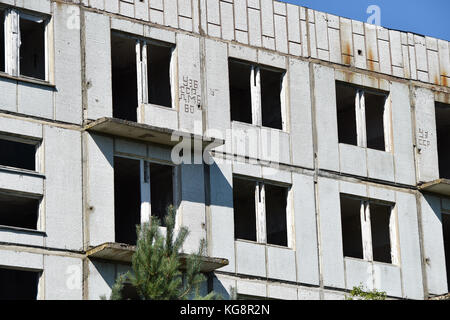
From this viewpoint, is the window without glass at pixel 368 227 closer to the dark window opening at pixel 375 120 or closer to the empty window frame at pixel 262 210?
the dark window opening at pixel 375 120

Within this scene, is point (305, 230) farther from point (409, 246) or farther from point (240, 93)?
point (240, 93)

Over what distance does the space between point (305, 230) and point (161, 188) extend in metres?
3.92

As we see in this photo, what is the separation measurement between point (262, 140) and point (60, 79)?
18.7 feet

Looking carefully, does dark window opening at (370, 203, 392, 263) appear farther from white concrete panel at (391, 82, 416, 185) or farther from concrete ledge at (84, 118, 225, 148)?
concrete ledge at (84, 118, 225, 148)

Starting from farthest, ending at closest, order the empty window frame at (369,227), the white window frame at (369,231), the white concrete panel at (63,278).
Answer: the empty window frame at (369,227) → the white window frame at (369,231) → the white concrete panel at (63,278)

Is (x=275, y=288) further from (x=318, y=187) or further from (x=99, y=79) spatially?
(x=99, y=79)

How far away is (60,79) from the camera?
101 feet

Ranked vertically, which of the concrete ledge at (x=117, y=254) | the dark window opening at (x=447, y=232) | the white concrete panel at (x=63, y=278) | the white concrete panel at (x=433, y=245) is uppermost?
the dark window opening at (x=447, y=232)

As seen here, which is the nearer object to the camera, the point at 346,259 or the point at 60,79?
the point at 60,79

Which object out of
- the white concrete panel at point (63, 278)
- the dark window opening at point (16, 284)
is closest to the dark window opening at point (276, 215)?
the dark window opening at point (16, 284)

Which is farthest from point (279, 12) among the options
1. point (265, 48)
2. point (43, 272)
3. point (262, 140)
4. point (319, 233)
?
point (43, 272)

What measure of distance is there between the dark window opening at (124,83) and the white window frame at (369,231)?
20.0 ft

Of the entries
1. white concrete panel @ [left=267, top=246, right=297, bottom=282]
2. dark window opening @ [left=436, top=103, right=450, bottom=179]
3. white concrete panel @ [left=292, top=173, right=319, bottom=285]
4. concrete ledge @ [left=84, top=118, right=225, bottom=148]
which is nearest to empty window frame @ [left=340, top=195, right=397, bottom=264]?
white concrete panel @ [left=292, top=173, right=319, bottom=285]

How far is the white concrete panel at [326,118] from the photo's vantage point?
3472cm
